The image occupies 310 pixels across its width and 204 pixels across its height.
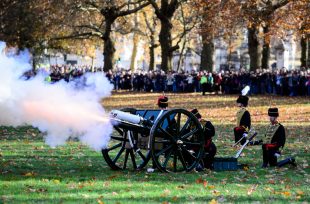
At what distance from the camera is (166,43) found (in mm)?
55156

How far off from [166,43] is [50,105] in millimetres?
42264

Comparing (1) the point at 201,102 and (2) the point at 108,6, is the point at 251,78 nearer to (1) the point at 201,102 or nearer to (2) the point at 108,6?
(1) the point at 201,102

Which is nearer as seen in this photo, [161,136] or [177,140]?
[161,136]

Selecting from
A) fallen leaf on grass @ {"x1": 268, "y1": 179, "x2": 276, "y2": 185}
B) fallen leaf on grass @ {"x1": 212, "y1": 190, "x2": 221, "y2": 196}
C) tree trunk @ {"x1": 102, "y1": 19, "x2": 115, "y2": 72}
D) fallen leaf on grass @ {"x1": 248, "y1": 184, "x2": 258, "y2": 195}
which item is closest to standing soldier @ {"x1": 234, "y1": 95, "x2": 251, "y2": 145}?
fallen leaf on grass @ {"x1": 268, "y1": 179, "x2": 276, "y2": 185}

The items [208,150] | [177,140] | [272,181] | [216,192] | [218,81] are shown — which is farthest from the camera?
[218,81]

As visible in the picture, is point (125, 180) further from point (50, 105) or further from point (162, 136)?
point (50, 105)

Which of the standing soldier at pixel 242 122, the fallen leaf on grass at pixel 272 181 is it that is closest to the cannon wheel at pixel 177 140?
the fallen leaf on grass at pixel 272 181

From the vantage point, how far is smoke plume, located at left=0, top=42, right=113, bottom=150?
12961 mm

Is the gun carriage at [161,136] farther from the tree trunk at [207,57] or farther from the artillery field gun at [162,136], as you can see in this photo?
the tree trunk at [207,57]

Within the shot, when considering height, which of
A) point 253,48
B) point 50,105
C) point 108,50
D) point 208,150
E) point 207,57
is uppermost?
point 108,50

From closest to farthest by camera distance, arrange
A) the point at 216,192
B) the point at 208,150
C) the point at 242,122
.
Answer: the point at 216,192
the point at 208,150
the point at 242,122

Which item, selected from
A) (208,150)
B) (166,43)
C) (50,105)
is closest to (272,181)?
(208,150)

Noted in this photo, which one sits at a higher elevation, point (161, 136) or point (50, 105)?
point (50, 105)

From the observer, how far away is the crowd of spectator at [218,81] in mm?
44375
